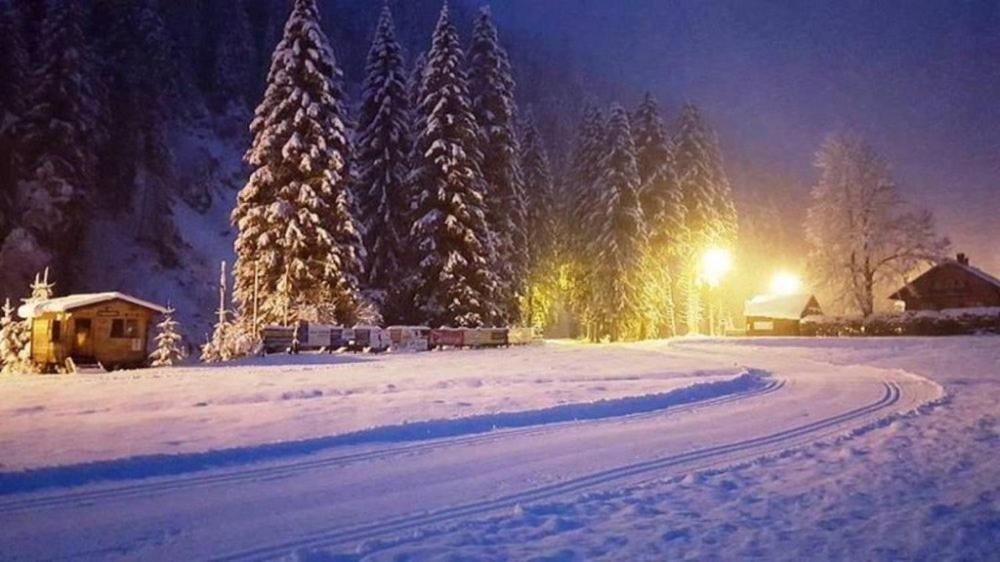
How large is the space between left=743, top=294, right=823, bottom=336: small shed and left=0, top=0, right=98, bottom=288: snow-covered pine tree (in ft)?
165

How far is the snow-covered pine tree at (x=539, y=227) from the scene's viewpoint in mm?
55344

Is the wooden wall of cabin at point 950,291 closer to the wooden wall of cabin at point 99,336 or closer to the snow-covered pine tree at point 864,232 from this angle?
the snow-covered pine tree at point 864,232

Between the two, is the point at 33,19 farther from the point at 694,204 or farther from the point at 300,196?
the point at 694,204

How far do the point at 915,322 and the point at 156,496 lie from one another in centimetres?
4622

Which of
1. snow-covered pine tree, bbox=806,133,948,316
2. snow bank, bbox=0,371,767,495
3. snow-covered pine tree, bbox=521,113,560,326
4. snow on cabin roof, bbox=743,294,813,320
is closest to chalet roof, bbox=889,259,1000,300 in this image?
snow-covered pine tree, bbox=806,133,948,316

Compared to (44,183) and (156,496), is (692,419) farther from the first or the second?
A: (44,183)

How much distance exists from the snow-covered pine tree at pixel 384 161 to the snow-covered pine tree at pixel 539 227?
1551cm

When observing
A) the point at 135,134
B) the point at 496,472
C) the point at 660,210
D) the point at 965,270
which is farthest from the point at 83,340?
the point at 965,270

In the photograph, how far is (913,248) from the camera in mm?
46969

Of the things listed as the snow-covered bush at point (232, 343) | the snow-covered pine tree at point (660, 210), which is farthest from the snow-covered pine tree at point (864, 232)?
the snow-covered bush at point (232, 343)

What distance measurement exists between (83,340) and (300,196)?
452 inches

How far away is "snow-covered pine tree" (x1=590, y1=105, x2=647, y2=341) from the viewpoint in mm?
46875

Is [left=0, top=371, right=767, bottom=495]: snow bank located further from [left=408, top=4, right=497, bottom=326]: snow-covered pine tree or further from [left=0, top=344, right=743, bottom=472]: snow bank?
[left=408, top=4, right=497, bottom=326]: snow-covered pine tree

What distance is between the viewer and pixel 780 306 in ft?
174
